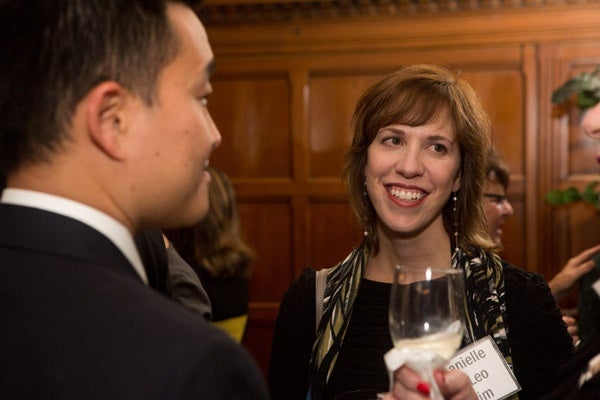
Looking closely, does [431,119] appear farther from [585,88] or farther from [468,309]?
[585,88]

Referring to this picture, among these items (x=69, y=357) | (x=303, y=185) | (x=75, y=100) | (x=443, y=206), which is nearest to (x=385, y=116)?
(x=443, y=206)

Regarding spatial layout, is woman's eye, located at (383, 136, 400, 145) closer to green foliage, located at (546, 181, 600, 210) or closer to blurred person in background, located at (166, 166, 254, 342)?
blurred person in background, located at (166, 166, 254, 342)

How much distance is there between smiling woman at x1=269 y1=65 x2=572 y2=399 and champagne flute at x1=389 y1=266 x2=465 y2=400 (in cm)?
69

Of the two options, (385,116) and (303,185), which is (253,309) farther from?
(385,116)

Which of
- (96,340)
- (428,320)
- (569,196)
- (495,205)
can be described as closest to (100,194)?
(96,340)

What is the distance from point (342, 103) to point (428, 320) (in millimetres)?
3785

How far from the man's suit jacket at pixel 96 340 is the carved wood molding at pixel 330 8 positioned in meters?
4.07

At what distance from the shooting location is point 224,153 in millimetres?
5184

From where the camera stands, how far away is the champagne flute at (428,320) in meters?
1.29

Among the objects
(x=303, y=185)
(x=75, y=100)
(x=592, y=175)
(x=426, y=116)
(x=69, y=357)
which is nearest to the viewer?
(x=69, y=357)

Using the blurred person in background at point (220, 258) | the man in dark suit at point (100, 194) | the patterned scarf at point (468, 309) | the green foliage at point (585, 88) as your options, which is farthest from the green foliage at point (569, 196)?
the man in dark suit at point (100, 194)

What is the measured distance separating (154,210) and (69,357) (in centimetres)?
24

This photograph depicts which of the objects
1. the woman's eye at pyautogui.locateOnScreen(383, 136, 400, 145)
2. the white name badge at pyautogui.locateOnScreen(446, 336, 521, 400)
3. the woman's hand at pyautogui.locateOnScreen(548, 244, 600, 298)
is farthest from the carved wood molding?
the white name badge at pyautogui.locateOnScreen(446, 336, 521, 400)

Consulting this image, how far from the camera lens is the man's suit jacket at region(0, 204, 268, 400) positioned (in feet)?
2.71
